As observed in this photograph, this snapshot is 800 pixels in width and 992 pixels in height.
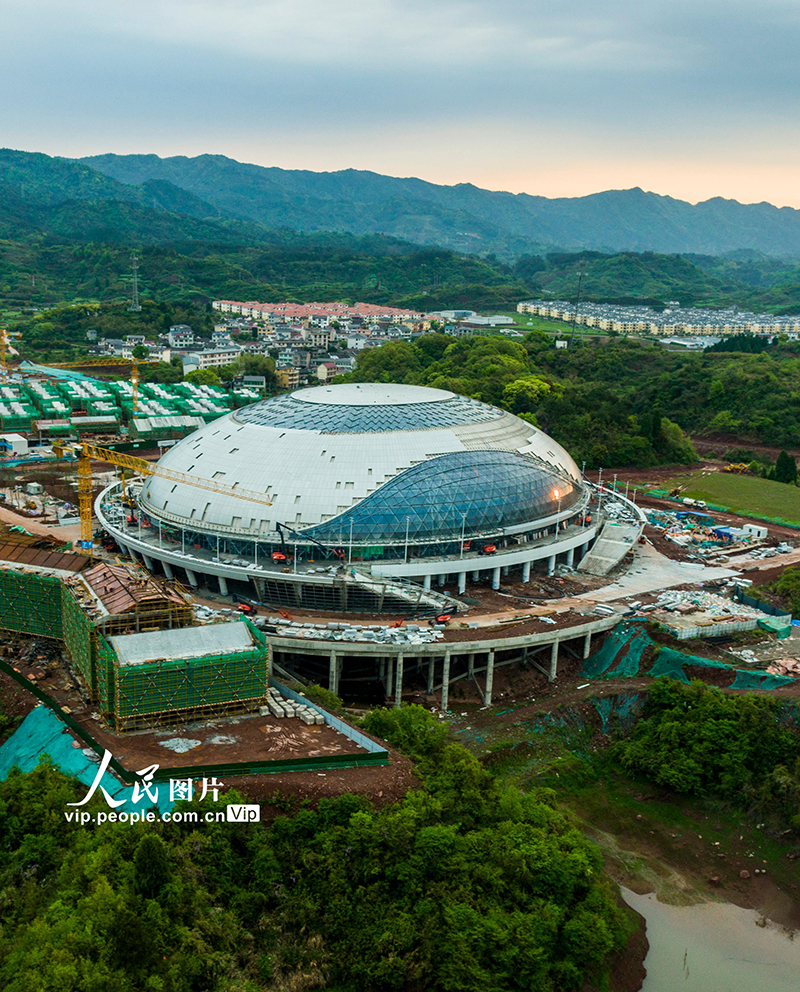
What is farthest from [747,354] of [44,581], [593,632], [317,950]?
[317,950]

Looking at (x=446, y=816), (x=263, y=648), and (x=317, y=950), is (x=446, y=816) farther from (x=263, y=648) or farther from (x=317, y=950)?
(x=263, y=648)

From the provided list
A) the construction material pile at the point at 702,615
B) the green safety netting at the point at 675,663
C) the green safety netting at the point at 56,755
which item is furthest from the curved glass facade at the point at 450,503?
the green safety netting at the point at 56,755

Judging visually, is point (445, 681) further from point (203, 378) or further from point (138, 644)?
point (203, 378)

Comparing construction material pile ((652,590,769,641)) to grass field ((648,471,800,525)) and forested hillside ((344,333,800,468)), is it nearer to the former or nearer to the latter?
grass field ((648,471,800,525))

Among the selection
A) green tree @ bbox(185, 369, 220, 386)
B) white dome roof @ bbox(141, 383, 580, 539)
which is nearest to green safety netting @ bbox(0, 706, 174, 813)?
white dome roof @ bbox(141, 383, 580, 539)

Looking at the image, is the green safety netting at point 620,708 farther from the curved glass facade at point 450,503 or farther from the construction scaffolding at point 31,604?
the construction scaffolding at point 31,604

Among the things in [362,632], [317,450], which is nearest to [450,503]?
[317,450]
